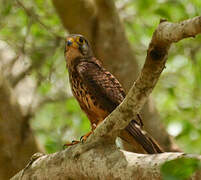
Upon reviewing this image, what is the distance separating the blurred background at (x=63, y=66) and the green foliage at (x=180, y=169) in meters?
3.22

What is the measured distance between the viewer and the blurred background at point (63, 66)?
4816 millimetres

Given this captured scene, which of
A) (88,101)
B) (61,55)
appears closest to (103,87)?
(88,101)

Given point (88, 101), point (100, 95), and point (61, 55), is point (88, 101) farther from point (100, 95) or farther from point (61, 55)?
point (61, 55)

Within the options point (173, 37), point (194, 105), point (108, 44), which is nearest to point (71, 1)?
point (108, 44)

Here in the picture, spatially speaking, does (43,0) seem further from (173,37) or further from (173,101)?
(173,37)

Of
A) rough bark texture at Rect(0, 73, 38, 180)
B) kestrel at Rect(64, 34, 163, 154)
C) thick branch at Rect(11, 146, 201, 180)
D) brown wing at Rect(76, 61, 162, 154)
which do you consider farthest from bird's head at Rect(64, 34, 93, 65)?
thick branch at Rect(11, 146, 201, 180)

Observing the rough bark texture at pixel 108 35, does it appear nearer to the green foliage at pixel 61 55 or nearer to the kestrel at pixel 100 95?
the green foliage at pixel 61 55

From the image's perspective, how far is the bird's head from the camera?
4859 millimetres

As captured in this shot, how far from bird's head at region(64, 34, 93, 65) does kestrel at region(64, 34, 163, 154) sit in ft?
0.62

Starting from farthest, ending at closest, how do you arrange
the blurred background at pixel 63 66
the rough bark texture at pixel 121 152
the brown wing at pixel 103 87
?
1. the blurred background at pixel 63 66
2. the brown wing at pixel 103 87
3. the rough bark texture at pixel 121 152

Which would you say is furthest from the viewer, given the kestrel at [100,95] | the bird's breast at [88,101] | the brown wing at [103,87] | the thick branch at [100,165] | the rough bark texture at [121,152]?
the bird's breast at [88,101]

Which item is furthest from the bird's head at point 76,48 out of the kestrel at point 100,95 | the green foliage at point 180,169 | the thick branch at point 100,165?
the green foliage at point 180,169

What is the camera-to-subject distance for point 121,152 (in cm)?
289

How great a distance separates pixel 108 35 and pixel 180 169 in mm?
3728
